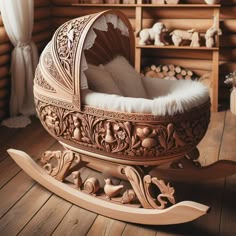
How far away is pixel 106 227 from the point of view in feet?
6.44

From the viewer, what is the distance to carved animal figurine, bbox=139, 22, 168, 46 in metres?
3.66

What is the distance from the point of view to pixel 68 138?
215cm

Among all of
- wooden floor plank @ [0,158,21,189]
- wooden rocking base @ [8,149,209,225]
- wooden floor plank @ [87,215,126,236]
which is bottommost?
wooden floor plank @ [87,215,126,236]

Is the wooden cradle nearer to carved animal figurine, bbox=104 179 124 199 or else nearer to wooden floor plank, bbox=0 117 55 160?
carved animal figurine, bbox=104 179 124 199

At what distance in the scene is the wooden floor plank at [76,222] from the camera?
75.7 inches

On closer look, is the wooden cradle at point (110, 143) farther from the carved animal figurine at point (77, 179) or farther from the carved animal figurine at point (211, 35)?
the carved animal figurine at point (211, 35)

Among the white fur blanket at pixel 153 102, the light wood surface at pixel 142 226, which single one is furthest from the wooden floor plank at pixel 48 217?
the white fur blanket at pixel 153 102

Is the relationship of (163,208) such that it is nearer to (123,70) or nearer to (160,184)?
(160,184)

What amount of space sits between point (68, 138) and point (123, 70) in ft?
1.87

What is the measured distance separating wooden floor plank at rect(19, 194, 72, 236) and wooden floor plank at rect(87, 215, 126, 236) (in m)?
0.19

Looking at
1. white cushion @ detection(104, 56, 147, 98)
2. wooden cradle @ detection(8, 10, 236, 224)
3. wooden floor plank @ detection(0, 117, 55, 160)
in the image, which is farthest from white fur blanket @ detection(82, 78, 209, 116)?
wooden floor plank @ detection(0, 117, 55, 160)

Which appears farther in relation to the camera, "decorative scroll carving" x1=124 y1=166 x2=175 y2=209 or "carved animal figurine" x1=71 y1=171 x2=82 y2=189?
"carved animal figurine" x1=71 y1=171 x2=82 y2=189

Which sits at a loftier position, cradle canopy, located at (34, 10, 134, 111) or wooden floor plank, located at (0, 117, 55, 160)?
cradle canopy, located at (34, 10, 134, 111)

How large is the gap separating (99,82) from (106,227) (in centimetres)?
79
